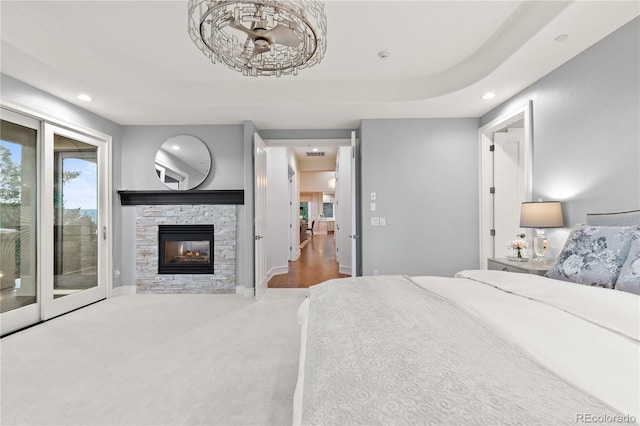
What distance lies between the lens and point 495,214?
4035mm

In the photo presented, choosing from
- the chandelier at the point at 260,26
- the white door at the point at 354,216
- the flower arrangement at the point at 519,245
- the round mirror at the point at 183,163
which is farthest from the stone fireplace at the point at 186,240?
the flower arrangement at the point at 519,245

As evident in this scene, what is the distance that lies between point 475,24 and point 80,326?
4766 mm

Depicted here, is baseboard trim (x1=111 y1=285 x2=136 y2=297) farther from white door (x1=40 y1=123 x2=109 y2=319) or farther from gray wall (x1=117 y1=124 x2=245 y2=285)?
gray wall (x1=117 y1=124 x2=245 y2=285)

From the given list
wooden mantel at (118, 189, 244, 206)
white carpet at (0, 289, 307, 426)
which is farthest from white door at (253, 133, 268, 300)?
white carpet at (0, 289, 307, 426)

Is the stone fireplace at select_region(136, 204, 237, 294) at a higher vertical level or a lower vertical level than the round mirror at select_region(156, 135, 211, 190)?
lower

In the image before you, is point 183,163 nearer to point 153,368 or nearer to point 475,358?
point 153,368

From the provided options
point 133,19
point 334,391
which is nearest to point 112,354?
point 334,391

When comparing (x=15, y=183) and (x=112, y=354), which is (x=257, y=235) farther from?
(x=15, y=183)

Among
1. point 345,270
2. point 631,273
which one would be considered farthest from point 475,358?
point 345,270

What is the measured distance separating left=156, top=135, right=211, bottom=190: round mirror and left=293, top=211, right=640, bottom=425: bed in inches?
137

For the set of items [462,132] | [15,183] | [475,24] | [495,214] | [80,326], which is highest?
[475,24]

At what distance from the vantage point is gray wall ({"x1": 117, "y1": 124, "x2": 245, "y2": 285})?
14.7 ft

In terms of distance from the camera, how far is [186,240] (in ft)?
14.6

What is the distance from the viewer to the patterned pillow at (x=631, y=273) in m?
1.51
